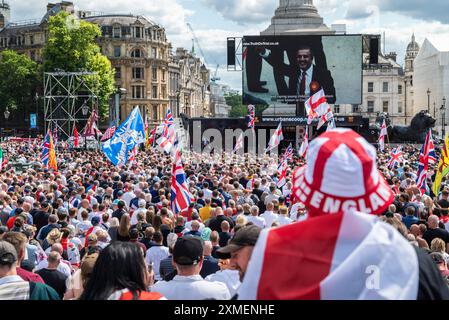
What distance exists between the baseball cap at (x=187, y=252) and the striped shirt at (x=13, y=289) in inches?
44.8

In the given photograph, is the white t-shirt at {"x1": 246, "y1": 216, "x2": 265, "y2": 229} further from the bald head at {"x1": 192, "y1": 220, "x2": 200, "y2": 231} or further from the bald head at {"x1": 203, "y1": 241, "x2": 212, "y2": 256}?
the bald head at {"x1": 203, "y1": 241, "x2": 212, "y2": 256}

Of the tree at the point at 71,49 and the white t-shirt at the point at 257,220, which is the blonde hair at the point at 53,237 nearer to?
the white t-shirt at the point at 257,220

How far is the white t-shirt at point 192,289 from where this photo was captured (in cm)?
516

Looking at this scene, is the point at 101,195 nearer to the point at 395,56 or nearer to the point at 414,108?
the point at 414,108

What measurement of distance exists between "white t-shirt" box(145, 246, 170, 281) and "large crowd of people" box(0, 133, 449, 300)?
0.01 metres

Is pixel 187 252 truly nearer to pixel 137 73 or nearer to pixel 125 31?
pixel 125 31

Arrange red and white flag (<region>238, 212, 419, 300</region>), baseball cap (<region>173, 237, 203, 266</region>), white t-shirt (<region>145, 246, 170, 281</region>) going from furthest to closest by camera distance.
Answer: white t-shirt (<region>145, 246, 170, 281</region>), baseball cap (<region>173, 237, 203, 266</region>), red and white flag (<region>238, 212, 419, 300</region>)

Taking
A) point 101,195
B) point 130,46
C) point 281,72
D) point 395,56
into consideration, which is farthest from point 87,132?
point 395,56

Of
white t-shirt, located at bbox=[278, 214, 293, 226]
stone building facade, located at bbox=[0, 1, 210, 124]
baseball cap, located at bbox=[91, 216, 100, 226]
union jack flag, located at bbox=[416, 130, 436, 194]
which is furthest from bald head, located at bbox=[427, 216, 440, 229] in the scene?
stone building facade, located at bbox=[0, 1, 210, 124]

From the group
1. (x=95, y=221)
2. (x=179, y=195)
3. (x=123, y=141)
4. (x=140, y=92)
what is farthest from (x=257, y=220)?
(x=140, y=92)

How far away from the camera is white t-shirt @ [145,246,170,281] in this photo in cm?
875

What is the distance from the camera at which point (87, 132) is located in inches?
1586

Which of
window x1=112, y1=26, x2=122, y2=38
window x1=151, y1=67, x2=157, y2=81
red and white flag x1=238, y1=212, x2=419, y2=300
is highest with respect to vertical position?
window x1=112, y1=26, x2=122, y2=38

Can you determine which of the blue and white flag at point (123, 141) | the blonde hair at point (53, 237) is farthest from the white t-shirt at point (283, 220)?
the blue and white flag at point (123, 141)
